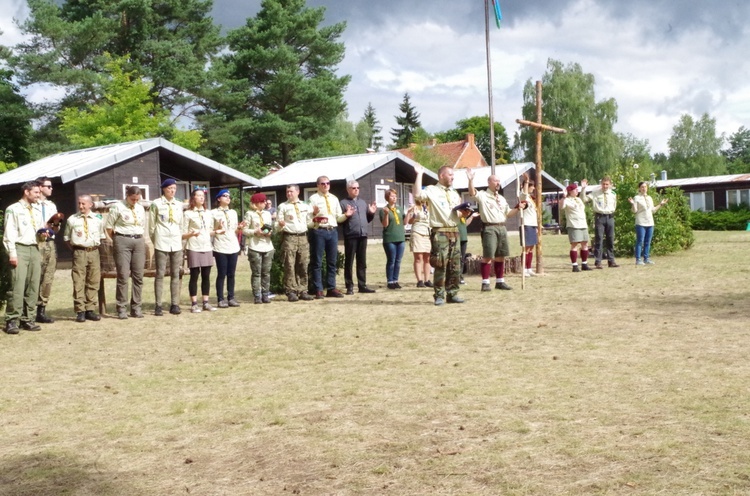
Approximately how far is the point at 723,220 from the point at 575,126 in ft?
58.0

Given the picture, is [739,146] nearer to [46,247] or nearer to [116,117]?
[116,117]

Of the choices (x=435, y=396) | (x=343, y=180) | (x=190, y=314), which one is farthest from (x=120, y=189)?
(x=435, y=396)

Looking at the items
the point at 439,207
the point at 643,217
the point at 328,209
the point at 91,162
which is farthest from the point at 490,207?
the point at 91,162

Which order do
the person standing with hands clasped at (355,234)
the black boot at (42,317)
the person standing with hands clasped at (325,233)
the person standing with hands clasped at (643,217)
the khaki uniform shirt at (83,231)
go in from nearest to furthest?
the khaki uniform shirt at (83,231), the black boot at (42,317), the person standing with hands clasped at (325,233), the person standing with hands clasped at (355,234), the person standing with hands clasped at (643,217)

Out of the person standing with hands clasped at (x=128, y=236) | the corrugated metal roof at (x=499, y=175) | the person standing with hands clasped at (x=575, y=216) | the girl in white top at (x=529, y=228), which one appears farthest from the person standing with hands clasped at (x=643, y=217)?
the corrugated metal roof at (x=499, y=175)

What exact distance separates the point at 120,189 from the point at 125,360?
59.5ft

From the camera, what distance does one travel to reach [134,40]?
4266cm

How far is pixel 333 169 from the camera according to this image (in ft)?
115

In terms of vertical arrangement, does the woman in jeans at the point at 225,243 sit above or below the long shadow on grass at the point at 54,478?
above

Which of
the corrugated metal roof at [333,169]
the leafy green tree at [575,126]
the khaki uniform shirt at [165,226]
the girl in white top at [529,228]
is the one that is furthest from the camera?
the leafy green tree at [575,126]

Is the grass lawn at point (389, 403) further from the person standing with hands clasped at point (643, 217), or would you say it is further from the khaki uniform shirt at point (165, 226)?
the person standing with hands clasped at point (643, 217)

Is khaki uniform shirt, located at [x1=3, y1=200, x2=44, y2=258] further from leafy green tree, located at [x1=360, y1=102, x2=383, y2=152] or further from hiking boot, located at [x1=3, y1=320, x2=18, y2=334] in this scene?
leafy green tree, located at [x1=360, y1=102, x2=383, y2=152]

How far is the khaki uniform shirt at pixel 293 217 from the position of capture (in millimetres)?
12609

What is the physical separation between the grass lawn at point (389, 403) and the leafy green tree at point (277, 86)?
35381 mm
